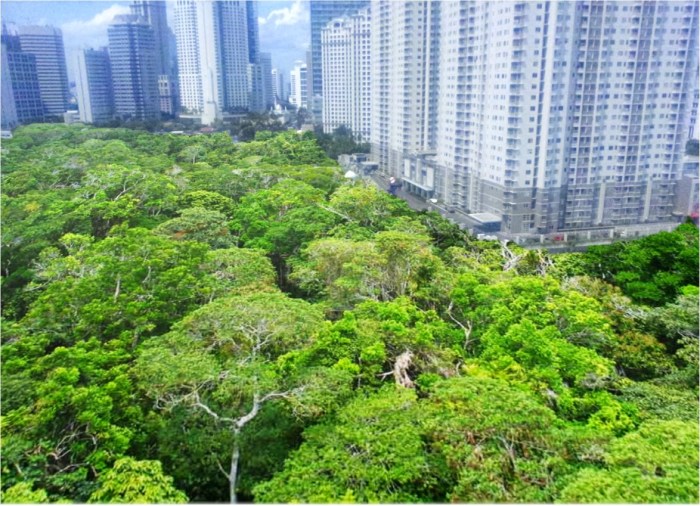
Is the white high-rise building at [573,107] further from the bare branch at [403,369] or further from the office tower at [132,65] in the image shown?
the office tower at [132,65]

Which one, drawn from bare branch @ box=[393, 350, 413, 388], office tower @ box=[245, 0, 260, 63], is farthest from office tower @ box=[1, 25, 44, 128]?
bare branch @ box=[393, 350, 413, 388]

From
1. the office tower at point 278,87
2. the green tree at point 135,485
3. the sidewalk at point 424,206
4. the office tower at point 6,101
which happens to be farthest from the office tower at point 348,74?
the green tree at point 135,485

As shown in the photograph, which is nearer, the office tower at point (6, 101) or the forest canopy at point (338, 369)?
the forest canopy at point (338, 369)

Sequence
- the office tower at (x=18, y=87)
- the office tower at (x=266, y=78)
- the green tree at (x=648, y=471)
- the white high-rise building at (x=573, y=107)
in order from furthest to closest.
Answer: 1. the office tower at (x=266, y=78)
2. the office tower at (x=18, y=87)
3. the white high-rise building at (x=573, y=107)
4. the green tree at (x=648, y=471)

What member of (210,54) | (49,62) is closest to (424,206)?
(49,62)

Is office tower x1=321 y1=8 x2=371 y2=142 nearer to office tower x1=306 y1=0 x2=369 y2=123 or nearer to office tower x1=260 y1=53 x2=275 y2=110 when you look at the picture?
office tower x1=306 y1=0 x2=369 y2=123

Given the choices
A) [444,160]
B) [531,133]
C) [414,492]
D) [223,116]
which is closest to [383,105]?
[444,160]
